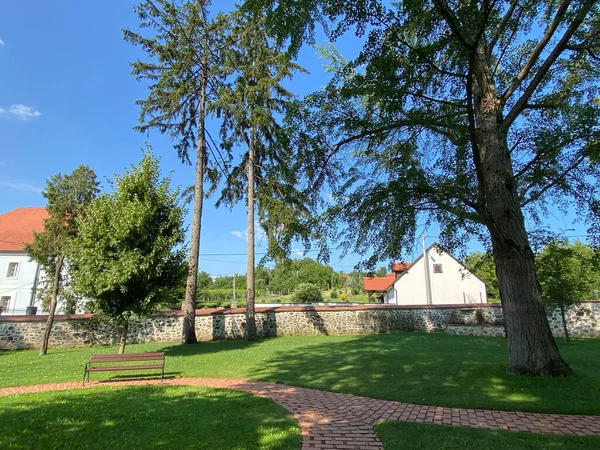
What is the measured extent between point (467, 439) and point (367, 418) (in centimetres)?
140

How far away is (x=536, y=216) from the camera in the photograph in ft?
29.9

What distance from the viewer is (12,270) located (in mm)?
28734

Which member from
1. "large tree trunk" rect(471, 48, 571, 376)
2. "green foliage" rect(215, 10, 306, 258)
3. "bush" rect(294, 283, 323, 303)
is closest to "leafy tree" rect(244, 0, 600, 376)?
"large tree trunk" rect(471, 48, 571, 376)

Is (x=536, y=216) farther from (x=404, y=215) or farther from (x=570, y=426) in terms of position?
(x=570, y=426)

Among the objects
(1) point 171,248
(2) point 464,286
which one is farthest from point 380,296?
(1) point 171,248

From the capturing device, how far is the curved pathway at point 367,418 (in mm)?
4402

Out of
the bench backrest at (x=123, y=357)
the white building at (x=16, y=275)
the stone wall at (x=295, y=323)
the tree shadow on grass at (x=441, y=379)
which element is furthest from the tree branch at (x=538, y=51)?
the white building at (x=16, y=275)

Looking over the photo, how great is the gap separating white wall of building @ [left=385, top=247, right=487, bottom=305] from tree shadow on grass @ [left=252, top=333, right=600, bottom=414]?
66.0 ft

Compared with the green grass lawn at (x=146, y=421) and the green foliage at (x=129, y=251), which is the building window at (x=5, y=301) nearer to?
the green foliage at (x=129, y=251)

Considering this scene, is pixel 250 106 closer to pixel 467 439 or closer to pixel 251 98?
pixel 251 98

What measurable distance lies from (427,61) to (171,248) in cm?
968

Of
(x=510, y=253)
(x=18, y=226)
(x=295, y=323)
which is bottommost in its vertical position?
(x=295, y=323)

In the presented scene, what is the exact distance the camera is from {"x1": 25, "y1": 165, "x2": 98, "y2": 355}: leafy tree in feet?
44.5

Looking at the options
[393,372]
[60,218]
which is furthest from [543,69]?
[60,218]
